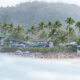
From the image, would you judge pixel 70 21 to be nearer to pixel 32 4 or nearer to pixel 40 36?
pixel 40 36

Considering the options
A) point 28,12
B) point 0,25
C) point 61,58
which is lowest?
point 61,58

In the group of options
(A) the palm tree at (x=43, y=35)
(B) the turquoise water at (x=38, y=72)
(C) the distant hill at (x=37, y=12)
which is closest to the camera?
(B) the turquoise water at (x=38, y=72)

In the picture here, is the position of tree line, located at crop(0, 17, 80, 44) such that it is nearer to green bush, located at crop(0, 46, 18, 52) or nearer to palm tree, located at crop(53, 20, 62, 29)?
palm tree, located at crop(53, 20, 62, 29)

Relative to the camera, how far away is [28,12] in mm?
73188

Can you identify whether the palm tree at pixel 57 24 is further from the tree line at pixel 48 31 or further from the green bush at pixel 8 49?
the green bush at pixel 8 49

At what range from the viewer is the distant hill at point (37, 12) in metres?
65.5

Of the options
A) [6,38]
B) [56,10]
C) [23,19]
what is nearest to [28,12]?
[23,19]

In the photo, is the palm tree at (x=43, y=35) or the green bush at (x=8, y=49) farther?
the palm tree at (x=43, y=35)

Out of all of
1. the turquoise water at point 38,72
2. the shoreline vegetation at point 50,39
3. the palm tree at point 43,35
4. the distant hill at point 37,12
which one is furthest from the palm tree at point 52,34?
the distant hill at point 37,12

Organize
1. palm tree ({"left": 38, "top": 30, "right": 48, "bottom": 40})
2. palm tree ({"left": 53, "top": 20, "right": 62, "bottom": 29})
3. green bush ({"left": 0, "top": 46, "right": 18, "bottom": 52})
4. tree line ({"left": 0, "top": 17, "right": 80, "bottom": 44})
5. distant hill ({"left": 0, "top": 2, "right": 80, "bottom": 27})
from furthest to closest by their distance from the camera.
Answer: distant hill ({"left": 0, "top": 2, "right": 80, "bottom": 27}) < palm tree ({"left": 38, "top": 30, "right": 48, "bottom": 40}) < palm tree ({"left": 53, "top": 20, "right": 62, "bottom": 29}) < green bush ({"left": 0, "top": 46, "right": 18, "bottom": 52}) < tree line ({"left": 0, "top": 17, "right": 80, "bottom": 44})

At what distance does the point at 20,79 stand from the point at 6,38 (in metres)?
22.0

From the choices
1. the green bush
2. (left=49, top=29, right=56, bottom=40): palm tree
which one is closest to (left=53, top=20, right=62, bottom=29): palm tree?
(left=49, top=29, right=56, bottom=40): palm tree

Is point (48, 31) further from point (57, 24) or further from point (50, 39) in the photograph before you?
point (57, 24)

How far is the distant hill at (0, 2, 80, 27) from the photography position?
65.5m
